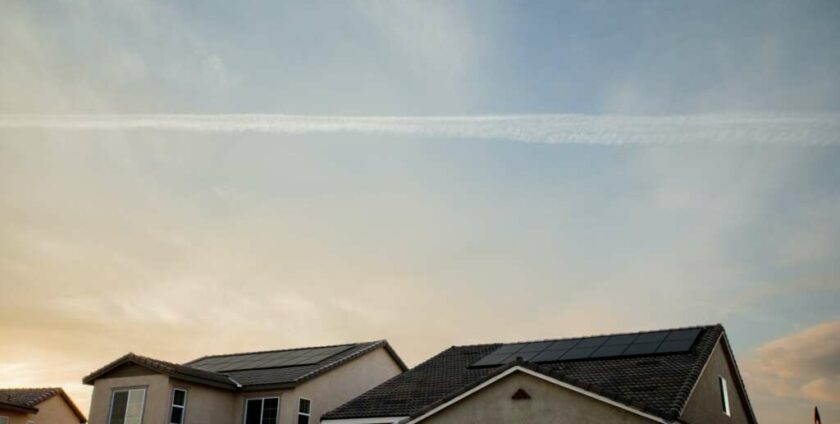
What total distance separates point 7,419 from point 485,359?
74.7ft

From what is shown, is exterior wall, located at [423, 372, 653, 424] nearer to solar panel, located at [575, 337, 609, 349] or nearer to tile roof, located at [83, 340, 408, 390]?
solar panel, located at [575, 337, 609, 349]

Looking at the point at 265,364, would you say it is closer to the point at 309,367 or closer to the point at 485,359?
the point at 309,367

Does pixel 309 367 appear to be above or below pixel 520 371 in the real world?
above

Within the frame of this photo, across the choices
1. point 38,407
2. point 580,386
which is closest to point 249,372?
point 38,407

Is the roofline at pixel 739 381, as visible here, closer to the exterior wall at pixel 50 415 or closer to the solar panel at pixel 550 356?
the solar panel at pixel 550 356

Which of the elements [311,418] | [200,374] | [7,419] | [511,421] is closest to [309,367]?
[311,418]

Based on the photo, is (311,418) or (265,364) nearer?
(311,418)

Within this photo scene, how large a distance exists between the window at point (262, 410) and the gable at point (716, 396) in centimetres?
1551

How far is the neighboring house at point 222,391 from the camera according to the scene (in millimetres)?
28344

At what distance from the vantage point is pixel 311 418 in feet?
99.5

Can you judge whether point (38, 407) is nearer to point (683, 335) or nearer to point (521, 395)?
point (521, 395)

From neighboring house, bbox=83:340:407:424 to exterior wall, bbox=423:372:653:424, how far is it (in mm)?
8899

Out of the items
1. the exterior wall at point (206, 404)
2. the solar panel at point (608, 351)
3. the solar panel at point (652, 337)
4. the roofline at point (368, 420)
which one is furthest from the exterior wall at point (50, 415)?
the solar panel at point (652, 337)

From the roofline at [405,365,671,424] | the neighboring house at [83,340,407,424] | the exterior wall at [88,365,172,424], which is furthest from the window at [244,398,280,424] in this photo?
the roofline at [405,365,671,424]
